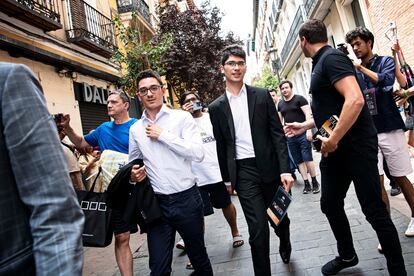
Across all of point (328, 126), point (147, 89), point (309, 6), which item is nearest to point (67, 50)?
point (147, 89)

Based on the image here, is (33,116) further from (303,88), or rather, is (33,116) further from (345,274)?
(303,88)

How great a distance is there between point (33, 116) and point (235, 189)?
238cm

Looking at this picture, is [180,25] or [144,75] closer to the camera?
[144,75]

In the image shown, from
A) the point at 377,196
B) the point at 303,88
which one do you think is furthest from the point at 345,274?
the point at 303,88

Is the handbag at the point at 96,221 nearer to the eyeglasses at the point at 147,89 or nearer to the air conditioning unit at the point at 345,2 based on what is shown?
the eyeglasses at the point at 147,89

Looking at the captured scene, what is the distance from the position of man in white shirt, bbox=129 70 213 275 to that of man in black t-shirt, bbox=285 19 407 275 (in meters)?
1.08

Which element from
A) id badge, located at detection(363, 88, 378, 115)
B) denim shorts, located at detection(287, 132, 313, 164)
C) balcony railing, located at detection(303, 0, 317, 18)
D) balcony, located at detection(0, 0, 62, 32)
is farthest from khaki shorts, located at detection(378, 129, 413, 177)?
balcony railing, located at detection(303, 0, 317, 18)

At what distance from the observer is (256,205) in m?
3.05

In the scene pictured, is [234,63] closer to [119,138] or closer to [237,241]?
[119,138]

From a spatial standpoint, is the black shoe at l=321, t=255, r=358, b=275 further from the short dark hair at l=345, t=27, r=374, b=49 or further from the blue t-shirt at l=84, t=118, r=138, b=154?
the blue t-shirt at l=84, t=118, r=138, b=154

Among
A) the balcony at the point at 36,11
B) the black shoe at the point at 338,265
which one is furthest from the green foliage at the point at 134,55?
the black shoe at the point at 338,265

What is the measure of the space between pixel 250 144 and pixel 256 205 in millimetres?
533

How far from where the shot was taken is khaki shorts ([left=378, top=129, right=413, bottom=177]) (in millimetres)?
3520

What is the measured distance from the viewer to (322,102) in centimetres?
292
